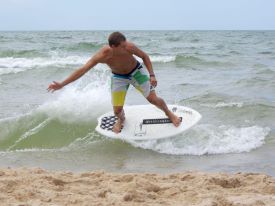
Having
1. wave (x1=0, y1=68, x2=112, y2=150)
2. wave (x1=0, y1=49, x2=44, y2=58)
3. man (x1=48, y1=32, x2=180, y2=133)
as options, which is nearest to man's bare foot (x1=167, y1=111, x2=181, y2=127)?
man (x1=48, y1=32, x2=180, y2=133)

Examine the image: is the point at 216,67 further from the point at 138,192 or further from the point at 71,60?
the point at 138,192

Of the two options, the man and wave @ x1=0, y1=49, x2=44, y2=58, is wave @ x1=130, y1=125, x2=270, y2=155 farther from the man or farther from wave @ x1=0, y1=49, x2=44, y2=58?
wave @ x1=0, y1=49, x2=44, y2=58

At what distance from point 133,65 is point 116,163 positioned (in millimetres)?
1384

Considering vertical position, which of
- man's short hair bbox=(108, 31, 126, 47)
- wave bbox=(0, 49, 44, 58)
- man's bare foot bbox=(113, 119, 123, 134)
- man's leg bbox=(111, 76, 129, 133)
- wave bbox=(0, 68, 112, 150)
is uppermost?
man's short hair bbox=(108, 31, 126, 47)

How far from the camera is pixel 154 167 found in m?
5.93

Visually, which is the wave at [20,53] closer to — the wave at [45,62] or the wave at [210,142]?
the wave at [45,62]

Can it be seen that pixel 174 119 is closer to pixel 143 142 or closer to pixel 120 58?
pixel 143 142

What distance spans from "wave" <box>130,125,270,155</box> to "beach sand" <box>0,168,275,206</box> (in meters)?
1.73

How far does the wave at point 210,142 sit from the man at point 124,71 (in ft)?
1.11

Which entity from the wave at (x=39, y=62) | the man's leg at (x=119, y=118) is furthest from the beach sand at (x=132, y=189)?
the wave at (x=39, y=62)

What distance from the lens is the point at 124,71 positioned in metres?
6.58

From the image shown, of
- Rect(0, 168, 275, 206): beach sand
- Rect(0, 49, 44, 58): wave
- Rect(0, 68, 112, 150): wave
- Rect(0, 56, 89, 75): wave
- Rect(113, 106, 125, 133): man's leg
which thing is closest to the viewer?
Rect(0, 168, 275, 206): beach sand

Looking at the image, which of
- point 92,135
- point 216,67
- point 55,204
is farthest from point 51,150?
point 216,67

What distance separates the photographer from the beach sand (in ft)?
12.3
